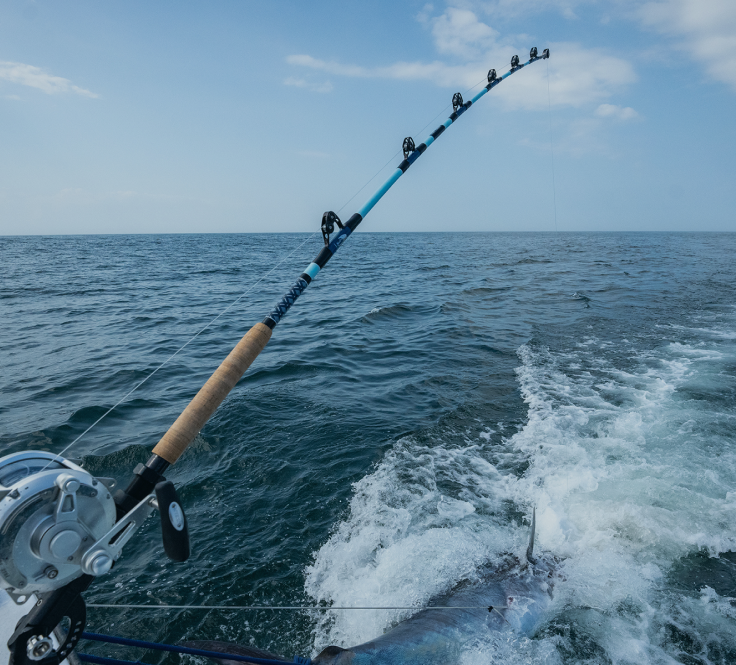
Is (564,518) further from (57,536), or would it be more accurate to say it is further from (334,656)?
(57,536)

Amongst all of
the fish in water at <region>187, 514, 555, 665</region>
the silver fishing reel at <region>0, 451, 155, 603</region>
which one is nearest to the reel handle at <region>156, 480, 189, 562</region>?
the silver fishing reel at <region>0, 451, 155, 603</region>

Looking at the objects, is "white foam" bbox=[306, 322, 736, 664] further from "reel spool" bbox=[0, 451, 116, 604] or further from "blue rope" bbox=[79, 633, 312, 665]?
"reel spool" bbox=[0, 451, 116, 604]

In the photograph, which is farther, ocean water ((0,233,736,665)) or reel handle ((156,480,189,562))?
ocean water ((0,233,736,665))

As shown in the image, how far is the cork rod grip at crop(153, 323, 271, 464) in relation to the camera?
2.61m

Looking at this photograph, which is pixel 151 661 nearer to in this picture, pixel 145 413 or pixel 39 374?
pixel 145 413

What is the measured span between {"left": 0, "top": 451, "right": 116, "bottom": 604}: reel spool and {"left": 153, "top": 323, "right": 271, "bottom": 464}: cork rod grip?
0.48 metres

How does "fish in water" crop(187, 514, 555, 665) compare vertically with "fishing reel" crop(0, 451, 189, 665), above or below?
below

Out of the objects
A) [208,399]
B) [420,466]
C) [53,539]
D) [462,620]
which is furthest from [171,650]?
[420,466]

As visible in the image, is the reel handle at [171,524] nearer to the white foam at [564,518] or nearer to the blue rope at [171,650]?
the blue rope at [171,650]

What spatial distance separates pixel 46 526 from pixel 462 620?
336 cm

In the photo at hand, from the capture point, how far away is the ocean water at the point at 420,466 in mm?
4086

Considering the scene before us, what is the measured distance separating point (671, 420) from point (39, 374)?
1257cm

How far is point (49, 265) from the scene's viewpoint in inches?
1324

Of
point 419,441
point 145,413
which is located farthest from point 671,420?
point 145,413
